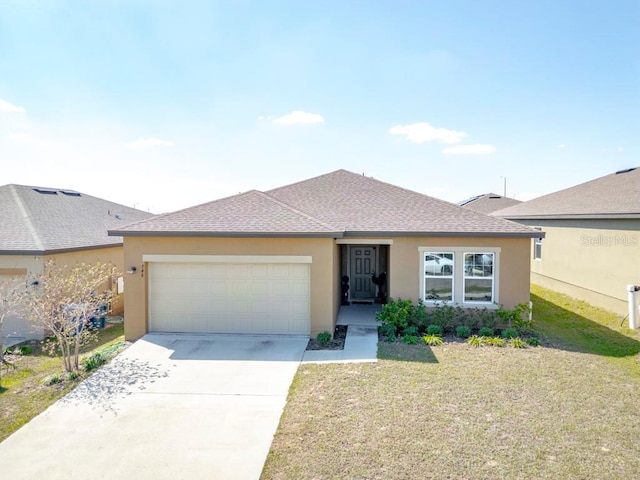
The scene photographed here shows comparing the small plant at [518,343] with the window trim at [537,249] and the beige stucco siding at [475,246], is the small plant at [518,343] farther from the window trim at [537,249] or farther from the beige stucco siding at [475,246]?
the window trim at [537,249]

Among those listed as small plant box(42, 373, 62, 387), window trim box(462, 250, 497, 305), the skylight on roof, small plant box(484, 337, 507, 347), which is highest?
the skylight on roof

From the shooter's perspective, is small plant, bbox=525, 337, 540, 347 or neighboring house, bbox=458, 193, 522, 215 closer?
small plant, bbox=525, 337, 540, 347

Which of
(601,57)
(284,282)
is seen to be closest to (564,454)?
(284,282)

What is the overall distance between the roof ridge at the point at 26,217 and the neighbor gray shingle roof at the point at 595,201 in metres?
19.7

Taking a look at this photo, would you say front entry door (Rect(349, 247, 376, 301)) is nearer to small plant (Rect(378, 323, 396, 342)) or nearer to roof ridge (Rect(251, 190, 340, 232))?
roof ridge (Rect(251, 190, 340, 232))

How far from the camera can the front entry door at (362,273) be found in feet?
47.2

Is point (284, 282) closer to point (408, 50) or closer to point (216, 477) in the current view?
point (216, 477)

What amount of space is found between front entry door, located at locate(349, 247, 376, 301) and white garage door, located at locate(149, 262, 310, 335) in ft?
14.5

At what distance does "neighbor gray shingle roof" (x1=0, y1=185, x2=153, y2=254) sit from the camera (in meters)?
12.5

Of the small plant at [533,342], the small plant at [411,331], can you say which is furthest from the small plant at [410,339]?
the small plant at [533,342]

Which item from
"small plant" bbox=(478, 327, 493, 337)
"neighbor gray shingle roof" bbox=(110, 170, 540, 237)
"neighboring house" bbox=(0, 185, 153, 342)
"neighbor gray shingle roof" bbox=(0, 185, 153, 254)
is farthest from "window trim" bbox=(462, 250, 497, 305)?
"neighbor gray shingle roof" bbox=(0, 185, 153, 254)

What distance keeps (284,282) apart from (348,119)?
1000 centimetres

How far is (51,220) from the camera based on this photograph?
14.7 metres

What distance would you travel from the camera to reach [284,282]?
10430 millimetres
